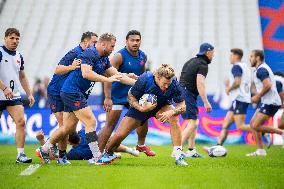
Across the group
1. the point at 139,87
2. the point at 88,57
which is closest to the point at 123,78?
the point at 139,87

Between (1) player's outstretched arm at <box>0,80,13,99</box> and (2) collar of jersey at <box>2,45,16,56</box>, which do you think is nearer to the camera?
(1) player's outstretched arm at <box>0,80,13,99</box>

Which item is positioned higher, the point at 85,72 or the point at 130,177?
the point at 85,72

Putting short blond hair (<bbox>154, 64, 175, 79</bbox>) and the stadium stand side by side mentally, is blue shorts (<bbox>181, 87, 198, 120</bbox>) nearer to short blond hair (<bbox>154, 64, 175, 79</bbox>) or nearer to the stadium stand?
short blond hair (<bbox>154, 64, 175, 79</bbox>)

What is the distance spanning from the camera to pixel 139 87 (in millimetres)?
11617

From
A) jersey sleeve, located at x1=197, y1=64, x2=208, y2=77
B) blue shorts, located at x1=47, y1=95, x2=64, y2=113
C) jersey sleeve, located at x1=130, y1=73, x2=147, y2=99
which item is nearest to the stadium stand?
jersey sleeve, located at x1=197, y1=64, x2=208, y2=77

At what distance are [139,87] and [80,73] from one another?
1.02 m

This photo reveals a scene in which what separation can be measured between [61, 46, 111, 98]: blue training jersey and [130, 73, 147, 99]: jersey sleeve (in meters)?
0.75

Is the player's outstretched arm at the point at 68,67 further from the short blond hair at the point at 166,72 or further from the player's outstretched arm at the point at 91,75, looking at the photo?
the short blond hair at the point at 166,72

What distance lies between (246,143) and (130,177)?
12162 millimetres

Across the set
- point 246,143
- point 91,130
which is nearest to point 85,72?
point 91,130

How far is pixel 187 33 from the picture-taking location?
123 feet

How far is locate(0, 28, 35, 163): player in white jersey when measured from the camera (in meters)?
12.5

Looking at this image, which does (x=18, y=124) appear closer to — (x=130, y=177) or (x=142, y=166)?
(x=142, y=166)

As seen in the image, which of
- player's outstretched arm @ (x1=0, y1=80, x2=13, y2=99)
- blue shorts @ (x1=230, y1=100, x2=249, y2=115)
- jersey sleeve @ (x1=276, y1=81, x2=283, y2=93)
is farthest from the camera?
jersey sleeve @ (x1=276, y1=81, x2=283, y2=93)
